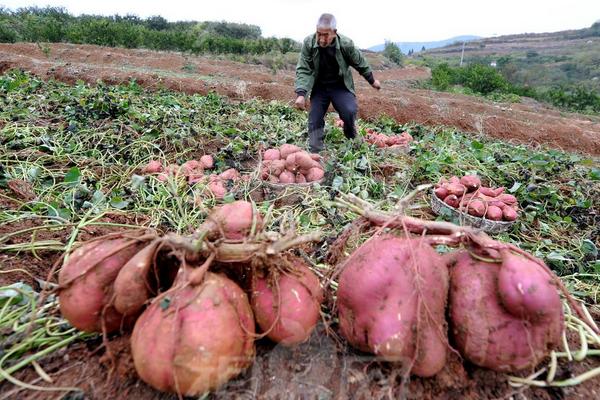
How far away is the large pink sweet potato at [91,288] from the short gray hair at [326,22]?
3.60 metres

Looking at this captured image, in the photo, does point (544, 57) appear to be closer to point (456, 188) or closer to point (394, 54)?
point (394, 54)

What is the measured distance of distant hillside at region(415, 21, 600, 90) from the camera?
35781 millimetres

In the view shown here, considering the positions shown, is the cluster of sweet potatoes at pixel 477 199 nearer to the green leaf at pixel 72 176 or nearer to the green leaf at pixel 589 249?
the green leaf at pixel 589 249

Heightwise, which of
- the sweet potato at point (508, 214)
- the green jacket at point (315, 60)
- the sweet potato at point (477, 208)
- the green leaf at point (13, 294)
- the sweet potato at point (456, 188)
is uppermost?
the green jacket at point (315, 60)

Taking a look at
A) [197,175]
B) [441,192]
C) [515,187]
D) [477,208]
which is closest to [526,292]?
[477,208]

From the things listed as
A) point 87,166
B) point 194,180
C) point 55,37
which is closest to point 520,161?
point 194,180

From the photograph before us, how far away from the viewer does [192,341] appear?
111 centimetres

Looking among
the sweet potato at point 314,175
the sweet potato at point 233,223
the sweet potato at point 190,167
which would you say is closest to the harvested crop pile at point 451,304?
the sweet potato at point 233,223

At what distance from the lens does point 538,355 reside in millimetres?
1248

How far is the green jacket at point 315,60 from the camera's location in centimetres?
452

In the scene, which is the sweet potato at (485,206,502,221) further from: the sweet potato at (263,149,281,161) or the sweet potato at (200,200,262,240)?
the sweet potato at (200,200,262,240)

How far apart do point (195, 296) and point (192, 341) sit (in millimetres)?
139

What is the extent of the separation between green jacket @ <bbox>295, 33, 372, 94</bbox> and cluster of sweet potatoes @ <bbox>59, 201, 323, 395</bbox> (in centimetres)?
353

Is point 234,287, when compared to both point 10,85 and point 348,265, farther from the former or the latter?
point 10,85
